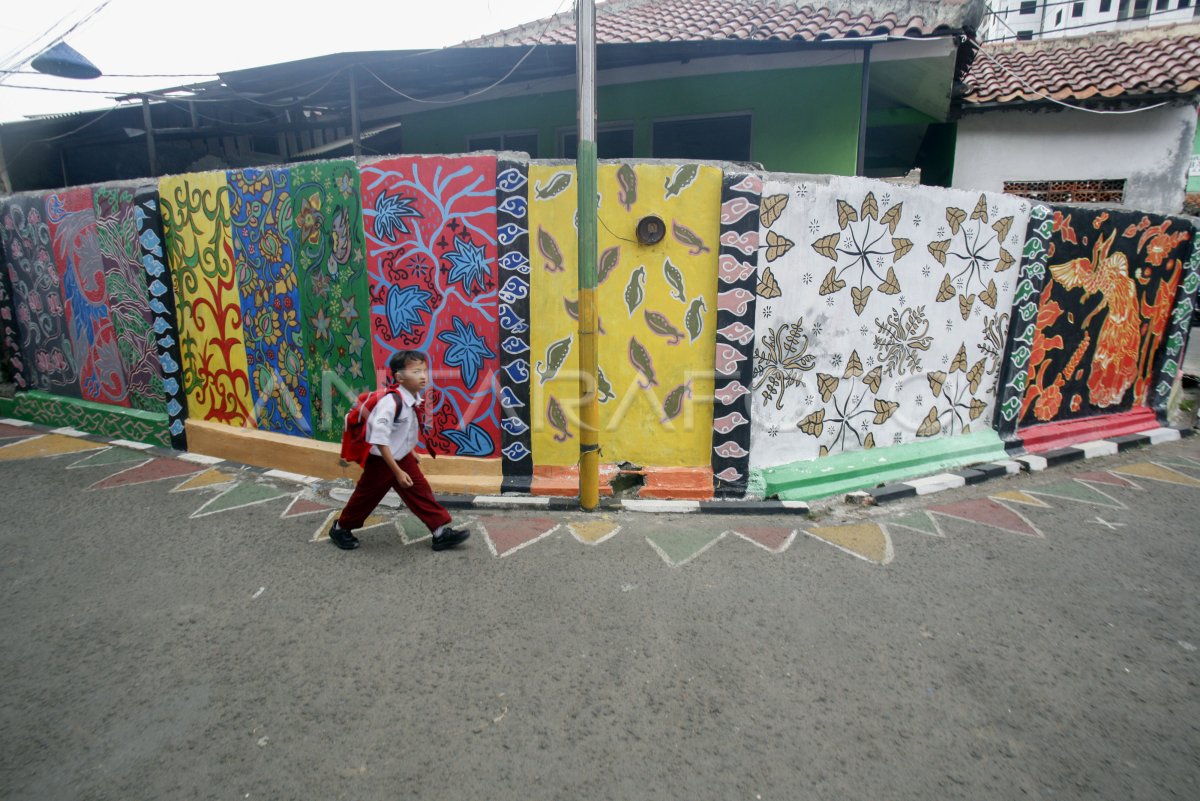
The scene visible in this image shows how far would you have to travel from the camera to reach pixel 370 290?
16.3 feet

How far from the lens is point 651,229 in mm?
4590

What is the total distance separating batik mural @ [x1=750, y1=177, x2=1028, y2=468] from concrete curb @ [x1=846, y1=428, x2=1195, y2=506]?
16.9 inches

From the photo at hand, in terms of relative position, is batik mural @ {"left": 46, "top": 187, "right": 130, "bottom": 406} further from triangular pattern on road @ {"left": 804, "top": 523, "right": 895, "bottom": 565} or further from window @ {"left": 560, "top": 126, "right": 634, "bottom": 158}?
triangular pattern on road @ {"left": 804, "top": 523, "right": 895, "bottom": 565}

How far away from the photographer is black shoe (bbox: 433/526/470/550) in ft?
13.2

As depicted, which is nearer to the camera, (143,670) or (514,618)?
(143,670)

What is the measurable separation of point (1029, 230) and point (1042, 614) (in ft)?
12.9

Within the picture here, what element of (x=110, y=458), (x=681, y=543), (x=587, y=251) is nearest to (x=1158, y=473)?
(x=681, y=543)

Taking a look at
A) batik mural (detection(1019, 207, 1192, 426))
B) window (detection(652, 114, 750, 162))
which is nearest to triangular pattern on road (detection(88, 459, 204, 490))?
window (detection(652, 114, 750, 162))

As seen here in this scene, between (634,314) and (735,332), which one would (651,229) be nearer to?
(634,314)

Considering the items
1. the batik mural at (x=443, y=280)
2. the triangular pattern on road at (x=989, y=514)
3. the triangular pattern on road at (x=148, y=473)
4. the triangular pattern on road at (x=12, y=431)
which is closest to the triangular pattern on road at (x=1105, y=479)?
the triangular pattern on road at (x=989, y=514)

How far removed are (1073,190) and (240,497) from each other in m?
12.6

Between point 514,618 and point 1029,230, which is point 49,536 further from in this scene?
point 1029,230

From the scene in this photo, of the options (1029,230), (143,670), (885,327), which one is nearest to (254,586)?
(143,670)

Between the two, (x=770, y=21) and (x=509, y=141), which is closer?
(x=770, y=21)
